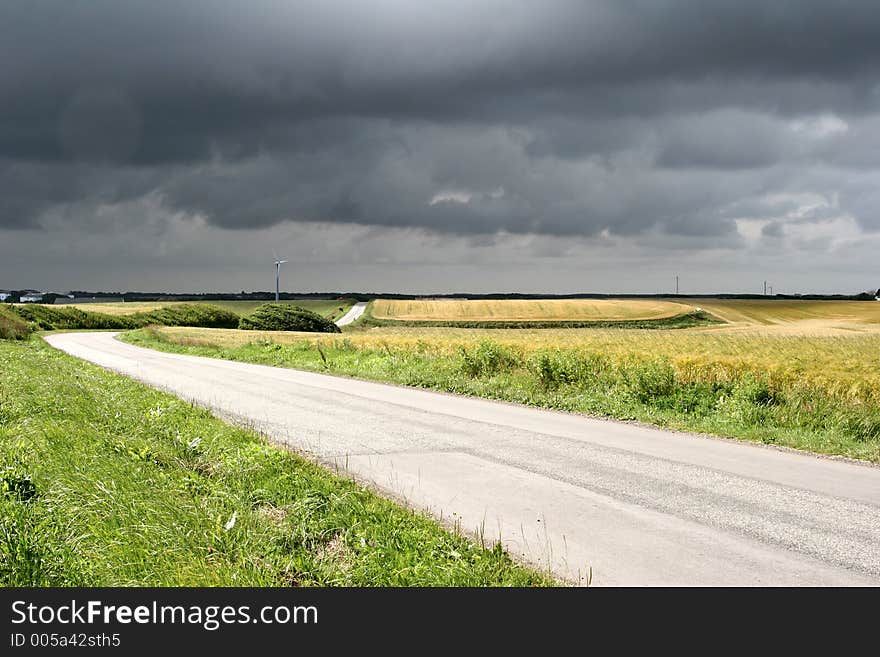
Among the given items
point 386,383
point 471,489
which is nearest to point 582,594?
point 471,489

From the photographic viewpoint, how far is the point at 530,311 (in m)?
120

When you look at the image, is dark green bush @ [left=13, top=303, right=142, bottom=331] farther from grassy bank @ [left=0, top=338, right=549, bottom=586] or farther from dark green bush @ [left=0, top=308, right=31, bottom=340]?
grassy bank @ [left=0, top=338, right=549, bottom=586]

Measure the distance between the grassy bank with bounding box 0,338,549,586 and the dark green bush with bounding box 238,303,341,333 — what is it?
7964cm

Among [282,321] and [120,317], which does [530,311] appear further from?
[120,317]

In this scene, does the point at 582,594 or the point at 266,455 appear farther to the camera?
the point at 266,455

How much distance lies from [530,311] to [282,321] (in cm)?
4662

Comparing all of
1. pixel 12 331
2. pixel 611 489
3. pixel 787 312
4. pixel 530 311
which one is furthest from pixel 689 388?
pixel 787 312

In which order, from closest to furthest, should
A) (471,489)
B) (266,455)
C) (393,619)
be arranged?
(393,619), (471,489), (266,455)

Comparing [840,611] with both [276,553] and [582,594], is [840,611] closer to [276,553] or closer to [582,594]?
[582,594]

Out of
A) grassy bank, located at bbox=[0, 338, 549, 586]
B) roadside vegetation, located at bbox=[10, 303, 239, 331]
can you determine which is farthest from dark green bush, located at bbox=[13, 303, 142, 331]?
grassy bank, located at bbox=[0, 338, 549, 586]

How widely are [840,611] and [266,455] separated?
23.6 feet

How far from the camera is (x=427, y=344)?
3575cm

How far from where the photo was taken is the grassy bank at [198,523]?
5570 mm

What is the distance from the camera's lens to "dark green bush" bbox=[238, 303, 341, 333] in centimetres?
8969
